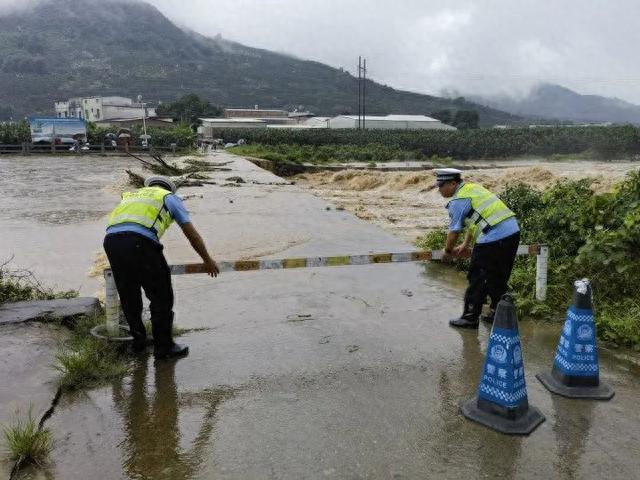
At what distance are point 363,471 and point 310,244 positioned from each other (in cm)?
788

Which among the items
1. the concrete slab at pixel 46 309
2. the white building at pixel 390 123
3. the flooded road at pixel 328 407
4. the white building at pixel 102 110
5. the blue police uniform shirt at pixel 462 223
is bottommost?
the flooded road at pixel 328 407

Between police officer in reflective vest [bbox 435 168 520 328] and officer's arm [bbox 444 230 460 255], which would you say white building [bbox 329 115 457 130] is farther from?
officer's arm [bbox 444 230 460 255]

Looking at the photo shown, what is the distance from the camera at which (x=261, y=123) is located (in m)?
91.9

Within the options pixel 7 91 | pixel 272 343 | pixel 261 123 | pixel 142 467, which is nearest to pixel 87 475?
pixel 142 467

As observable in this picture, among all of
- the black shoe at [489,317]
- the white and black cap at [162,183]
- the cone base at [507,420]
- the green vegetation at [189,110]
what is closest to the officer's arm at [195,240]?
the white and black cap at [162,183]

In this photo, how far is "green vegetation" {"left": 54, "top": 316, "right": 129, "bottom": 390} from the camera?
13.4 ft

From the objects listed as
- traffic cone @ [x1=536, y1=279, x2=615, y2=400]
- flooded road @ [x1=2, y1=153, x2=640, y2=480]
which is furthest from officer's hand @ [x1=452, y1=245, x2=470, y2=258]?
traffic cone @ [x1=536, y1=279, x2=615, y2=400]

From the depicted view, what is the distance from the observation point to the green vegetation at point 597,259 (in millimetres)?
5562

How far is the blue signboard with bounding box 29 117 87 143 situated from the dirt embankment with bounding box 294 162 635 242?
23.8 meters

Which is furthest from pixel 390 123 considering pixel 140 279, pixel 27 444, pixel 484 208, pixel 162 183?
pixel 27 444

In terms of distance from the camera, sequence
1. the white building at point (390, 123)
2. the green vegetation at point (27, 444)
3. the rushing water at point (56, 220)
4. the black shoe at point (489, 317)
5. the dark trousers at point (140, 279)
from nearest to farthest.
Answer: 1. the green vegetation at point (27, 444)
2. the dark trousers at point (140, 279)
3. the black shoe at point (489, 317)
4. the rushing water at point (56, 220)
5. the white building at point (390, 123)

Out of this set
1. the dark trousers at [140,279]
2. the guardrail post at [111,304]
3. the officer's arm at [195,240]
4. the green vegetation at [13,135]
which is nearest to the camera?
the dark trousers at [140,279]

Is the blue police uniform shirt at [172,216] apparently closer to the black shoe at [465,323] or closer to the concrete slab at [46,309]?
the concrete slab at [46,309]

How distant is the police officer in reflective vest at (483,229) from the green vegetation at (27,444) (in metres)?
3.59
